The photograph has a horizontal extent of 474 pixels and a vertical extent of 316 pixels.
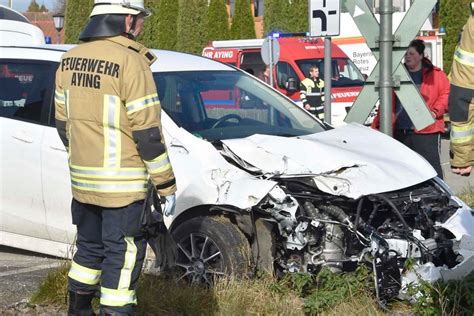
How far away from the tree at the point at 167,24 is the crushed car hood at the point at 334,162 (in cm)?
3226

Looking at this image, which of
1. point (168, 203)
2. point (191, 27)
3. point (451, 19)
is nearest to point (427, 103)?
point (168, 203)

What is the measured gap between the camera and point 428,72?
8.66 metres

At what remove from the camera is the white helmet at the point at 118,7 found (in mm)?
5074

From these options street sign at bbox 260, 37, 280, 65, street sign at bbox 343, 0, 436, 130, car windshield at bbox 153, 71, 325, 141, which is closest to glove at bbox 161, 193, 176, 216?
car windshield at bbox 153, 71, 325, 141

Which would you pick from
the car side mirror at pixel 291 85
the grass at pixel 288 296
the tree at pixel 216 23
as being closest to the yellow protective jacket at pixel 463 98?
the grass at pixel 288 296

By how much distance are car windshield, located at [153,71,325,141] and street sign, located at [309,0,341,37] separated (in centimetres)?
206

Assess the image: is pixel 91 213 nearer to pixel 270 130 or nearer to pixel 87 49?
pixel 87 49

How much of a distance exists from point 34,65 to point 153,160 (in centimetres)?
314

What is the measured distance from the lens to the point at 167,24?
127ft

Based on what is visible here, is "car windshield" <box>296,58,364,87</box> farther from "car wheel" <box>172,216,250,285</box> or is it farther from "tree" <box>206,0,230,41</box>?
"tree" <box>206,0,230,41</box>

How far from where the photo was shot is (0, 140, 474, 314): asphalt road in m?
6.35

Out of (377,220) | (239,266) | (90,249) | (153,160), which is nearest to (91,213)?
(90,249)

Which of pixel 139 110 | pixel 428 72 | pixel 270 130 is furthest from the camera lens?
pixel 428 72

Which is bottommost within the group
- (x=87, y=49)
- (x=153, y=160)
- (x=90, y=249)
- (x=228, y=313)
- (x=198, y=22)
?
(x=198, y=22)
